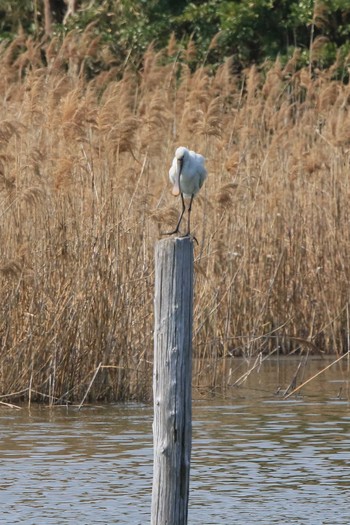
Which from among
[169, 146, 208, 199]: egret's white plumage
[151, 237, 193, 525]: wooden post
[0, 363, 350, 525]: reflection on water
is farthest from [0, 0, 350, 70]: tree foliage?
[151, 237, 193, 525]: wooden post

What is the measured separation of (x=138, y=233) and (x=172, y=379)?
155 inches

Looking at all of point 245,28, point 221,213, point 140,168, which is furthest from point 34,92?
point 245,28

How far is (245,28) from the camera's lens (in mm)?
19703

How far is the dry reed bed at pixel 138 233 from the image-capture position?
9.49 m

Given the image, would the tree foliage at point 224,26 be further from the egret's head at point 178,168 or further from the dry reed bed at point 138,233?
the egret's head at point 178,168

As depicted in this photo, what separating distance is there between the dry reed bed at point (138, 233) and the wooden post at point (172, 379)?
10.3 ft

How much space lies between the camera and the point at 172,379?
591cm

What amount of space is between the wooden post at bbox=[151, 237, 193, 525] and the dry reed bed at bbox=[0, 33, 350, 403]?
3150 millimetres

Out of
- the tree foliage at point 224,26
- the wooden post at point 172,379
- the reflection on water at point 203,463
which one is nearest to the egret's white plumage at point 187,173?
the reflection on water at point 203,463

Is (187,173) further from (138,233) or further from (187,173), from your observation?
(138,233)

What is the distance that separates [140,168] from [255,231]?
4.70 ft

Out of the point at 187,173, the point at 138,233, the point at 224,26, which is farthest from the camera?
the point at 224,26

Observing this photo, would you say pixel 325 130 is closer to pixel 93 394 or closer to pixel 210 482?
pixel 93 394

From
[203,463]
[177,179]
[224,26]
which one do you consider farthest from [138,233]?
[224,26]
